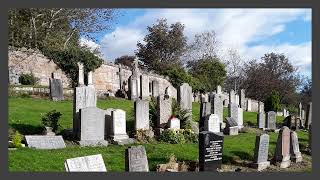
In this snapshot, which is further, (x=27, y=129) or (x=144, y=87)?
(x=144, y=87)

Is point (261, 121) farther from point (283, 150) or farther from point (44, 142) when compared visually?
point (44, 142)

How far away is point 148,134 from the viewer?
15.6 metres

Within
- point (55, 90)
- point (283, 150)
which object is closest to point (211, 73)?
point (55, 90)

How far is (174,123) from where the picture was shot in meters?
16.4

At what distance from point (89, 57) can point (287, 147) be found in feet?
79.4

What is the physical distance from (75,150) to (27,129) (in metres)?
3.30

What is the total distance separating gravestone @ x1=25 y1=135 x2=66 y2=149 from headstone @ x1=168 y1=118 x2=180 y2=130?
14.7 feet

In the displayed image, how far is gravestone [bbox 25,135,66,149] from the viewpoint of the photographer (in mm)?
12539

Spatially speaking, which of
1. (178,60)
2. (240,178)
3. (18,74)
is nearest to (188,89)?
(240,178)

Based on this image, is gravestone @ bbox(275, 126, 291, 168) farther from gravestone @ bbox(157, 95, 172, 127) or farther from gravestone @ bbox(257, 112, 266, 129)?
gravestone @ bbox(257, 112, 266, 129)

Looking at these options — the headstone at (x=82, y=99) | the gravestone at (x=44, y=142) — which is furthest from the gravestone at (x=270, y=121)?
the gravestone at (x=44, y=142)

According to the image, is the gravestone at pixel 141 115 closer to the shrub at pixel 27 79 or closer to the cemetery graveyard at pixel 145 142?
the cemetery graveyard at pixel 145 142

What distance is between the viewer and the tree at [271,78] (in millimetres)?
57562

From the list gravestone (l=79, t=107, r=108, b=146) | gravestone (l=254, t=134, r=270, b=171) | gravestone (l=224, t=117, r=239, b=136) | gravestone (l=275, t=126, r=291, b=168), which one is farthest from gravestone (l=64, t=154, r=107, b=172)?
gravestone (l=224, t=117, r=239, b=136)
